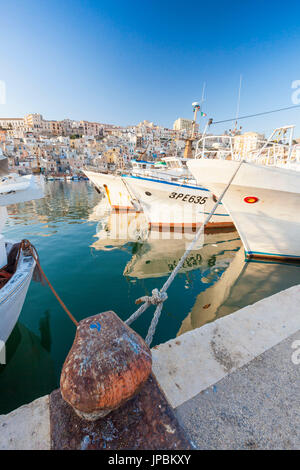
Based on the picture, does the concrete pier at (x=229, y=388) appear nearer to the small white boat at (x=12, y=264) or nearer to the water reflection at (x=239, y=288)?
the water reflection at (x=239, y=288)

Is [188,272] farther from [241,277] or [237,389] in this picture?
[237,389]

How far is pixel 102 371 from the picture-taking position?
1189 mm

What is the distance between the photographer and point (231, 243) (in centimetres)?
1023

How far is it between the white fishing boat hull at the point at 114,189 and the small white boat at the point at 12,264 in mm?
11130

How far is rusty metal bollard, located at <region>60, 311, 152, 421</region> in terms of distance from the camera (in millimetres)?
1156

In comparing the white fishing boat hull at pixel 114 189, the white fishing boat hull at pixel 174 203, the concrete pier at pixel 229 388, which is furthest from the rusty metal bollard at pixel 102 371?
the white fishing boat hull at pixel 114 189

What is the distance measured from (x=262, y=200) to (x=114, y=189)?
542 inches

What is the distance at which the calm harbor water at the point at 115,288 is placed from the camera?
3696 mm

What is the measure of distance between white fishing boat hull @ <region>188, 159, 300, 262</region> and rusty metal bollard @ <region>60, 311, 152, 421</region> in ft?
17.8

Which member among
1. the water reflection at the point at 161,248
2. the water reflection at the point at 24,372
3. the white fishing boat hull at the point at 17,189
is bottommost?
the water reflection at the point at 24,372

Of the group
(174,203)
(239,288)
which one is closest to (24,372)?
(239,288)

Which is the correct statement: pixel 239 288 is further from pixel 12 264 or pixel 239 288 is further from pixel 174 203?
pixel 12 264

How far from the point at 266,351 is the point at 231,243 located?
8702 millimetres
